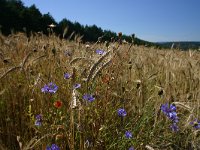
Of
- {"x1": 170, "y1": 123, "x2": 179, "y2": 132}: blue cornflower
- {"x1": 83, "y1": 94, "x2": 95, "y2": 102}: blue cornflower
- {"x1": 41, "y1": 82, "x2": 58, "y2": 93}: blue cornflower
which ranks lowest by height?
{"x1": 170, "y1": 123, "x2": 179, "y2": 132}: blue cornflower

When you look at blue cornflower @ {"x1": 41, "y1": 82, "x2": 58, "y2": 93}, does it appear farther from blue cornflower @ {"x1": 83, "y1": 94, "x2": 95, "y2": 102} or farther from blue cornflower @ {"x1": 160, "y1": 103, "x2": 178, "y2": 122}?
blue cornflower @ {"x1": 160, "y1": 103, "x2": 178, "y2": 122}

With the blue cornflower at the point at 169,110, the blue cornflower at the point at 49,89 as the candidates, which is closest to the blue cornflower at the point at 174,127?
the blue cornflower at the point at 169,110

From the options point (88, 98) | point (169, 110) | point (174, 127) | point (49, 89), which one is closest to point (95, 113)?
point (88, 98)

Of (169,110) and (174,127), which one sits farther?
(174,127)

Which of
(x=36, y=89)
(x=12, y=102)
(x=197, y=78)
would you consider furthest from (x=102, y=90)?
(x=197, y=78)

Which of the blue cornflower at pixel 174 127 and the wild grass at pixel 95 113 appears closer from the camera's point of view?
the wild grass at pixel 95 113

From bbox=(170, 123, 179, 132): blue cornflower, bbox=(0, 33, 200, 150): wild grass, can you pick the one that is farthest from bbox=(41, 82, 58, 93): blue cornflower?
bbox=(170, 123, 179, 132): blue cornflower

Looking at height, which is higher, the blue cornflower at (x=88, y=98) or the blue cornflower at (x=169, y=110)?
→ the blue cornflower at (x=88, y=98)

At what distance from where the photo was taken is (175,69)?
11.2ft

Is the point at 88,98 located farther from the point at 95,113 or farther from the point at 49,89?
the point at 49,89

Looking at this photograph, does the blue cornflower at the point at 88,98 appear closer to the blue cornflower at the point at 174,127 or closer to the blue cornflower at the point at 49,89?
the blue cornflower at the point at 49,89

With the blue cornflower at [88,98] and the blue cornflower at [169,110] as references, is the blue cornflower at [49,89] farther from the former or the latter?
the blue cornflower at [169,110]

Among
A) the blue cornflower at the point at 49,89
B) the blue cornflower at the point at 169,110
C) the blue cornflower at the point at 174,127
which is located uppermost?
the blue cornflower at the point at 49,89

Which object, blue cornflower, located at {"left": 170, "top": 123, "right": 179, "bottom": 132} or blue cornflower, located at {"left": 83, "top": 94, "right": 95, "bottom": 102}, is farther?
blue cornflower, located at {"left": 170, "top": 123, "right": 179, "bottom": 132}
